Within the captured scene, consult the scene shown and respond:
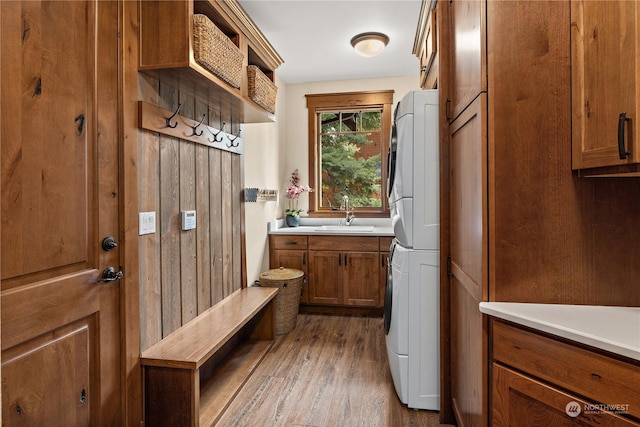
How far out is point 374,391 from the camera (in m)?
2.16

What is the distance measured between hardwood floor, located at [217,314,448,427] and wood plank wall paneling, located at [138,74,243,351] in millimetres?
608

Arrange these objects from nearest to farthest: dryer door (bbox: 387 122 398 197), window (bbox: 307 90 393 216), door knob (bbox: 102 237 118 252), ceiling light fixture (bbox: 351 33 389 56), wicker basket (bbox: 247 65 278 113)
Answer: door knob (bbox: 102 237 118 252)
dryer door (bbox: 387 122 398 197)
wicker basket (bbox: 247 65 278 113)
ceiling light fixture (bbox: 351 33 389 56)
window (bbox: 307 90 393 216)

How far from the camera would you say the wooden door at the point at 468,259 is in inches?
49.1

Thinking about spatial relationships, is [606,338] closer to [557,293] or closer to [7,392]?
[557,293]

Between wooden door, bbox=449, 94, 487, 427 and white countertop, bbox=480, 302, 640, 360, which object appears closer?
white countertop, bbox=480, 302, 640, 360

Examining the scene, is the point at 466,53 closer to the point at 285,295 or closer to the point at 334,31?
the point at 334,31

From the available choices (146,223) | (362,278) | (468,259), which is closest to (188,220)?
(146,223)

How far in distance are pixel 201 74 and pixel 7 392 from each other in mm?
1438

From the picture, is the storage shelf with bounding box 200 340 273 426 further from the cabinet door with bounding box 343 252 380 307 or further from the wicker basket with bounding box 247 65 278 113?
the wicker basket with bounding box 247 65 278 113

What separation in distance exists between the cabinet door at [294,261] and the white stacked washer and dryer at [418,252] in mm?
1688

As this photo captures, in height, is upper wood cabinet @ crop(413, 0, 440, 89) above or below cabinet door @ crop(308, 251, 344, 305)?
above

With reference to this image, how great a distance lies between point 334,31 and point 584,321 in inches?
106

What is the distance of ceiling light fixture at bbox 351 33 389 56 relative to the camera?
9.78ft

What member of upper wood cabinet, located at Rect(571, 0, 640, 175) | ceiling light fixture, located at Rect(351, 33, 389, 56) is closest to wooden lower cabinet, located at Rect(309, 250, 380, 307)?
ceiling light fixture, located at Rect(351, 33, 389, 56)
